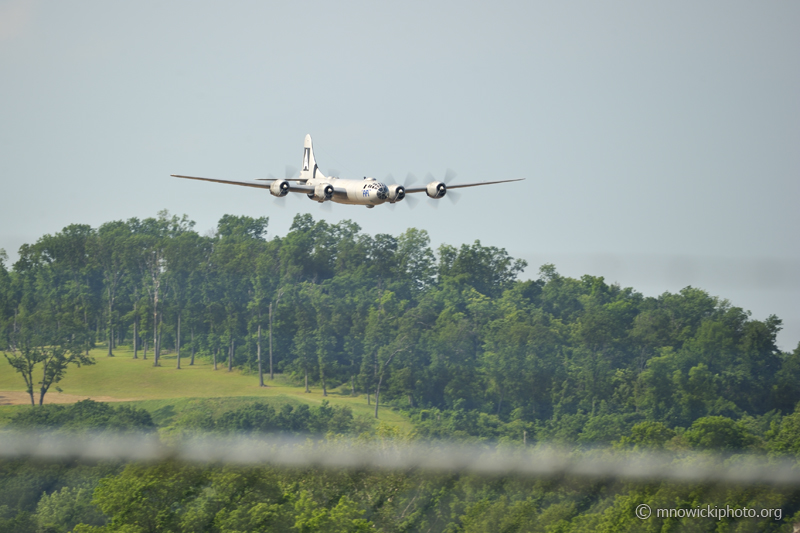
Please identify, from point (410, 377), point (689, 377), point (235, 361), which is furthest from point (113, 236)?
point (689, 377)

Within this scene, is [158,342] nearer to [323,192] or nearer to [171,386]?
[171,386]

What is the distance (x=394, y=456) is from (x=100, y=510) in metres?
33.0

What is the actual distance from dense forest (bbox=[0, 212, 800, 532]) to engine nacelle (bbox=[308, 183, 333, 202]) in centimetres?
4129

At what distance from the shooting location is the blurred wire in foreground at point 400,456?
9006 cm

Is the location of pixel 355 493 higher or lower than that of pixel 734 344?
lower

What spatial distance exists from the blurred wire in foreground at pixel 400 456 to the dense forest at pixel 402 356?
85.4 inches

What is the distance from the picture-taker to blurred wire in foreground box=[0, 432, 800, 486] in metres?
90.1

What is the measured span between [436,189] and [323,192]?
6120 mm

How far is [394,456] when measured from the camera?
9662 centimetres

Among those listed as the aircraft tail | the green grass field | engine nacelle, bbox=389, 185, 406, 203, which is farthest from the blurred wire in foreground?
engine nacelle, bbox=389, 185, 406, 203

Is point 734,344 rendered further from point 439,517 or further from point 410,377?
point 439,517

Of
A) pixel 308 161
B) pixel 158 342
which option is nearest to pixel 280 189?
pixel 308 161

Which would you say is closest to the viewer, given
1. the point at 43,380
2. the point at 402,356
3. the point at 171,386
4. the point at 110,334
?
the point at 171,386

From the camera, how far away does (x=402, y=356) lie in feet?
392
